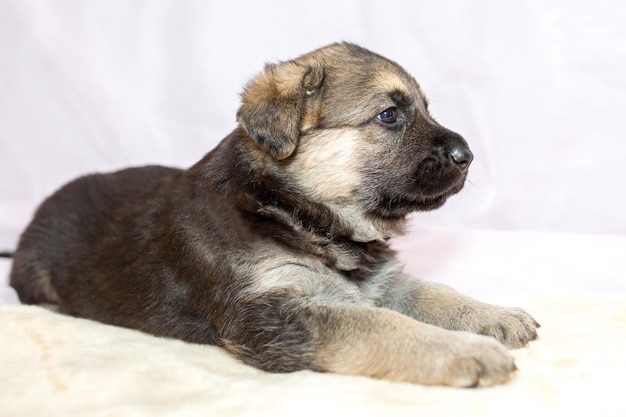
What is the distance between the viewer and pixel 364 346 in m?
3.75

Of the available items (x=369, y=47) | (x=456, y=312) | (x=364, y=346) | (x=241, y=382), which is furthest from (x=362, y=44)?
(x=241, y=382)

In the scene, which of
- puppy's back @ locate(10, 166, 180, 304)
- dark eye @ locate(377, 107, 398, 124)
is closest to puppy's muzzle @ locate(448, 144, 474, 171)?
dark eye @ locate(377, 107, 398, 124)

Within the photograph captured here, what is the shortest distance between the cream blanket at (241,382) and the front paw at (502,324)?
9cm

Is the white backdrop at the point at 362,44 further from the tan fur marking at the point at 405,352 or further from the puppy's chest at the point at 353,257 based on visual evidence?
the tan fur marking at the point at 405,352

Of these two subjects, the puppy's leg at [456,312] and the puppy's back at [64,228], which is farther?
the puppy's back at [64,228]

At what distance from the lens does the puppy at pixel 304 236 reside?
3926mm

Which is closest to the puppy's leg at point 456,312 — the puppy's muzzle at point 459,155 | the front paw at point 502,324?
the front paw at point 502,324

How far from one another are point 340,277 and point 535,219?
322 centimetres

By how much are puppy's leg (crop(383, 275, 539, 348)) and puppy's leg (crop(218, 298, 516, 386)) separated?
1.79ft

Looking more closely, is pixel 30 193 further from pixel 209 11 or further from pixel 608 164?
pixel 608 164

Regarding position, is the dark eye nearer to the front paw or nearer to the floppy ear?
the floppy ear

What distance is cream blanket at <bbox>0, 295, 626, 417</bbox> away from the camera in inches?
135

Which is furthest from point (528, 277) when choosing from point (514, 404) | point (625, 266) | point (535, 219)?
point (514, 404)

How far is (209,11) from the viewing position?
23.6 feet
